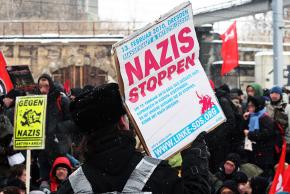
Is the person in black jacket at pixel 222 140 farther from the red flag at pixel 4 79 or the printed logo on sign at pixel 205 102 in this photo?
the printed logo on sign at pixel 205 102

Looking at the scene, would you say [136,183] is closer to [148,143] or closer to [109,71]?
[148,143]

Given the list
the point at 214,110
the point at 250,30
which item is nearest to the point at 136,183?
the point at 214,110

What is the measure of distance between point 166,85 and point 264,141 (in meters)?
5.40

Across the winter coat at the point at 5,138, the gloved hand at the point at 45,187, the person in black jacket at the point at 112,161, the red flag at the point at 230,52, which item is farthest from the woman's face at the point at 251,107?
the red flag at the point at 230,52

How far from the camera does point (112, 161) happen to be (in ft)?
10.9

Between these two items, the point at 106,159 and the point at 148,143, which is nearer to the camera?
the point at 106,159

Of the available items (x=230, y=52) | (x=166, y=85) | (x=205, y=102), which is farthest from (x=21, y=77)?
(x=230, y=52)

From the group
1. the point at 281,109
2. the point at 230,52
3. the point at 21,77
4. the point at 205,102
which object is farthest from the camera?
the point at 230,52

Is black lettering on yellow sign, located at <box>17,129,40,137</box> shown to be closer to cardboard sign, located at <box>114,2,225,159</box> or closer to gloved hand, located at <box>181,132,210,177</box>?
cardboard sign, located at <box>114,2,225,159</box>

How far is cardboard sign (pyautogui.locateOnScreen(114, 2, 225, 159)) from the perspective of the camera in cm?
432

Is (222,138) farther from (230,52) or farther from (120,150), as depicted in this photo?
(230,52)

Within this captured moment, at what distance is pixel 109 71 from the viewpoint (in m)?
29.9

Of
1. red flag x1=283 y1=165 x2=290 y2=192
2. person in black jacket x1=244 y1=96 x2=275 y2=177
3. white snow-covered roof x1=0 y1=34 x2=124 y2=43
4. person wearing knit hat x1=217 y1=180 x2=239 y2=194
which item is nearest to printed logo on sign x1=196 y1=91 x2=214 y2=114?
red flag x1=283 y1=165 x2=290 y2=192

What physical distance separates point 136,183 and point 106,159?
6.9 inches
